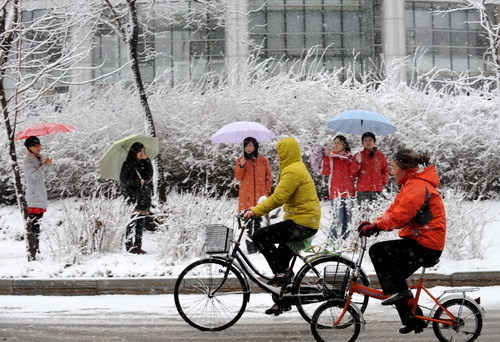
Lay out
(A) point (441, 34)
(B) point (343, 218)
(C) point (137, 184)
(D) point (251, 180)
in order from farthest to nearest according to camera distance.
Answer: (A) point (441, 34) < (C) point (137, 184) < (D) point (251, 180) < (B) point (343, 218)

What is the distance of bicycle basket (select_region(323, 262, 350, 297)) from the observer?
6.48 metres

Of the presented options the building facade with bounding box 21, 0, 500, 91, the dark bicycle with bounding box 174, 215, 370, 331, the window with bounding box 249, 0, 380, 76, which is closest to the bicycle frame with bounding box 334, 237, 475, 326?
the dark bicycle with bounding box 174, 215, 370, 331

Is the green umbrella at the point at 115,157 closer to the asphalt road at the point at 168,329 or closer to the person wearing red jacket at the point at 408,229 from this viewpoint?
the asphalt road at the point at 168,329

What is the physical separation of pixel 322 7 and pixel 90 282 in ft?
126

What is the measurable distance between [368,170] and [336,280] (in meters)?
5.46

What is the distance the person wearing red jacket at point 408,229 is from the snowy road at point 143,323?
733mm

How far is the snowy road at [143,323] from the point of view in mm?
6918

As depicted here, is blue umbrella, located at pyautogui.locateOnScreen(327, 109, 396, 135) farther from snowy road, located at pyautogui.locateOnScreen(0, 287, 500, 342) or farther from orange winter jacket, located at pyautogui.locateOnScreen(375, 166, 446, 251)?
orange winter jacket, located at pyautogui.locateOnScreen(375, 166, 446, 251)

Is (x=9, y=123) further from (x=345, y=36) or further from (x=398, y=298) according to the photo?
(x=345, y=36)

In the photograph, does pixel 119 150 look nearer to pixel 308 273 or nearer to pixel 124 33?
pixel 124 33

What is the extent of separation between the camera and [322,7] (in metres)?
45.7

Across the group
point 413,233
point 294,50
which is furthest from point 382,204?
point 294,50

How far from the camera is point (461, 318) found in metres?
6.24

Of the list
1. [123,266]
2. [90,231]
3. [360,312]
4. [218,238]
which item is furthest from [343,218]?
[360,312]
